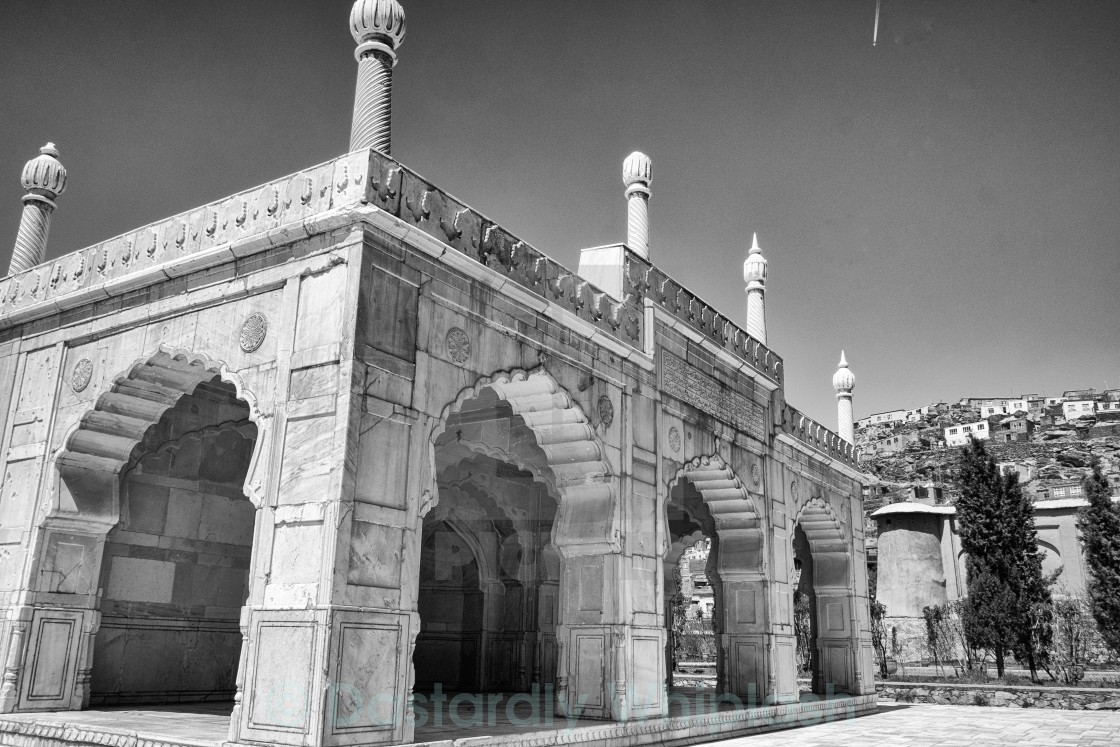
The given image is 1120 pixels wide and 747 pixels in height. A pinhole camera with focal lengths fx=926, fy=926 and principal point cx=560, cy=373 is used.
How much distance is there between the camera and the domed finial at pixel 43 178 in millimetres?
11992

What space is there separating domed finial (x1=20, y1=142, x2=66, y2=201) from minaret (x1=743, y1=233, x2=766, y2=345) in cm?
1097

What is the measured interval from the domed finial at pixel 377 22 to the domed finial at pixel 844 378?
45.6ft

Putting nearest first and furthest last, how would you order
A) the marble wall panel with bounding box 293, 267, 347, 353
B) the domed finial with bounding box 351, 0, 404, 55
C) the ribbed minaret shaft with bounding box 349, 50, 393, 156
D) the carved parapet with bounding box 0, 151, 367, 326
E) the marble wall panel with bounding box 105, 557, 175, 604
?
the marble wall panel with bounding box 293, 267, 347, 353 → the carved parapet with bounding box 0, 151, 367, 326 → the ribbed minaret shaft with bounding box 349, 50, 393, 156 → the domed finial with bounding box 351, 0, 404, 55 → the marble wall panel with bounding box 105, 557, 175, 604

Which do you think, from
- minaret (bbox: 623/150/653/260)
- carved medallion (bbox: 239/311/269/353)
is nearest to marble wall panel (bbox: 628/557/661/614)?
minaret (bbox: 623/150/653/260)

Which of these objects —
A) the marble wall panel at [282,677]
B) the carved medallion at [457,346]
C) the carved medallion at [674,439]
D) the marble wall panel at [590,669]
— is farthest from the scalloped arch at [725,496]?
the marble wall panel at [282,677]

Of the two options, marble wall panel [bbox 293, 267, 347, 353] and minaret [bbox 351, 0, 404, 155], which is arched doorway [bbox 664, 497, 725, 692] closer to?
marble wall panel [bbox 293, 267, 347, 353]

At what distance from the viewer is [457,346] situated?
8859 millimetres

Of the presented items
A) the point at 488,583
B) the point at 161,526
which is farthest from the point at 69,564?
the point at 488,583

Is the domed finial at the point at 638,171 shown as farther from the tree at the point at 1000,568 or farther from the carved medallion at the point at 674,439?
the tree at the point at 1000,568

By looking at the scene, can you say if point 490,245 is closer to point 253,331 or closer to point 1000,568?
point 253,331

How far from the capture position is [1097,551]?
100ft

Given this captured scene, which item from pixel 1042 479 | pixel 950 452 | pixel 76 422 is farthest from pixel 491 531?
pixel 950 452

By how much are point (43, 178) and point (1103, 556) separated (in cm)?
3184

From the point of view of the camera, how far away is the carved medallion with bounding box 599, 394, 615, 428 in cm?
A: 1092
